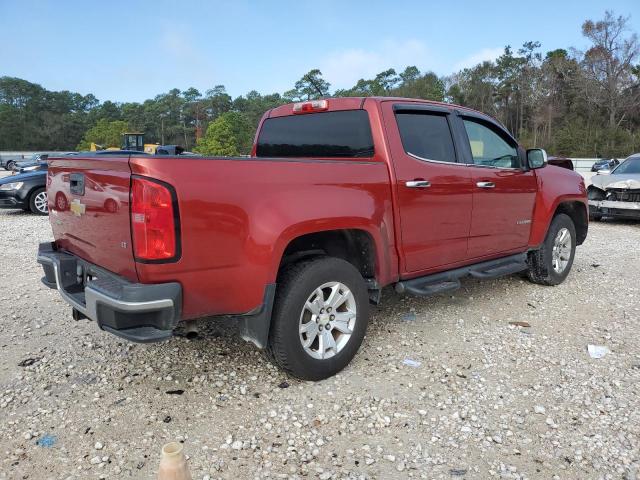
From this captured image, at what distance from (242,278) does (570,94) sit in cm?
6500

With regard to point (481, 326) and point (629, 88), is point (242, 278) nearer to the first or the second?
point (481, 326)

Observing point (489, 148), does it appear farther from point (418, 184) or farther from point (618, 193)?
point (618, 193)

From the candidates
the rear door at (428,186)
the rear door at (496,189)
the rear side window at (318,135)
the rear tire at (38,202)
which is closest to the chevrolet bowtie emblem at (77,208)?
the rear side window at (318,135)

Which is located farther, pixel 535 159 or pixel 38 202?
pixel 38 202

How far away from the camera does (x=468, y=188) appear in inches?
163

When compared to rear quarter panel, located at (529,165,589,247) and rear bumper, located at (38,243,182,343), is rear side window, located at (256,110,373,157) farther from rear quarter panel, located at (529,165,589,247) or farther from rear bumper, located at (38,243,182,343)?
rear quarter panel, located at (529,165,589,247)

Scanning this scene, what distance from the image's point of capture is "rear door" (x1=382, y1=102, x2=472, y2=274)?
3641 millimetres

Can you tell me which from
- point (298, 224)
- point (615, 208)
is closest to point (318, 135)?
point (298, 224)

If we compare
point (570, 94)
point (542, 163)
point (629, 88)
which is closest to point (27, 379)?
point (542, 163)

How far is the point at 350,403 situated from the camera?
9.91 feet

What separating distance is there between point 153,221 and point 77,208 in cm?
92

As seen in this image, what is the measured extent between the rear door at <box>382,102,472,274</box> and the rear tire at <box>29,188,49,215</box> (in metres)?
10.1

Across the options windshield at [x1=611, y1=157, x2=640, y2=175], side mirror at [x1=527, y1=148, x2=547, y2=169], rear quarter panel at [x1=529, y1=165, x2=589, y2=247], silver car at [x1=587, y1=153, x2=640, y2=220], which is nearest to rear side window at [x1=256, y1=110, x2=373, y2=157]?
side mirror at [x1=527, y1=148, x2=547, y2=169]

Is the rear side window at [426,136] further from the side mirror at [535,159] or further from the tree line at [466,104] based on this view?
the tree line at [466,104]
